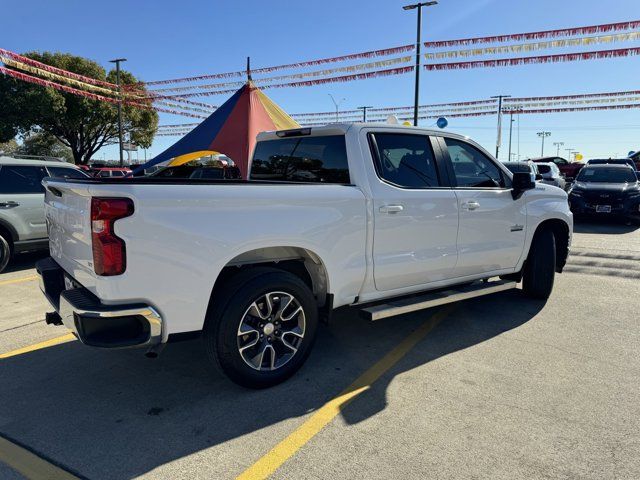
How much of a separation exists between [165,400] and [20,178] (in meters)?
5.81

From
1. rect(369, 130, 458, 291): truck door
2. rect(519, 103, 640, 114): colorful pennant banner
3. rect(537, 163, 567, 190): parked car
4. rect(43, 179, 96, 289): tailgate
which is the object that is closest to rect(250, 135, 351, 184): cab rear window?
rect(369, 130, 458, 291): truck door

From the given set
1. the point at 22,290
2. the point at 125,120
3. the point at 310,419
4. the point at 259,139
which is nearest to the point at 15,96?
the point at 125,120

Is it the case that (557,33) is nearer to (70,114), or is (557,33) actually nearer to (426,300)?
(426,300)

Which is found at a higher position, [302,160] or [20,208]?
[302,160]

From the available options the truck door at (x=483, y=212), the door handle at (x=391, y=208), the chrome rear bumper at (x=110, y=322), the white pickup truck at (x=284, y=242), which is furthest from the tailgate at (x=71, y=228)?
the truck door at (x=483, y=212)

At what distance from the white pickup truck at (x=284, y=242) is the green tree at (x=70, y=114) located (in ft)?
101

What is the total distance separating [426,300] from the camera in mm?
4102

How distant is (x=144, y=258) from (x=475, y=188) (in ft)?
10.3

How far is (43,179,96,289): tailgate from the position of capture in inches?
108

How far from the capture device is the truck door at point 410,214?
3752 mm

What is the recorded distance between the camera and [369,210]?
364 cm

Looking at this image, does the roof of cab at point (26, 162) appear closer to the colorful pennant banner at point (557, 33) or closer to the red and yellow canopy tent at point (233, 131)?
the red and yellow canopy tent at point (233, 131)

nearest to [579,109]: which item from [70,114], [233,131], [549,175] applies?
[549,175]

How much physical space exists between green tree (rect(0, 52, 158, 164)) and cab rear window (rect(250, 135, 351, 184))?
29917 millimetres
